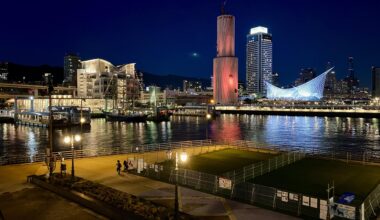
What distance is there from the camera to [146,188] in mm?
18141

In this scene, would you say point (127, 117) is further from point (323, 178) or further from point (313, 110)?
point (323, 178)

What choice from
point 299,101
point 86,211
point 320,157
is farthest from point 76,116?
point 299,101

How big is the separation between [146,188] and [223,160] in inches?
426

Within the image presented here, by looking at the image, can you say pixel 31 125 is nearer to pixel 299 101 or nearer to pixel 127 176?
pixel 127 176

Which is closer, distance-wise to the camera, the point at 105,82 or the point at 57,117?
the point at 57,117

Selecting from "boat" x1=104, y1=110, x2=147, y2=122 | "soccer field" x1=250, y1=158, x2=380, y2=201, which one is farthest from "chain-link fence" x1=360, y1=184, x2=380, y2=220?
"boat" x1=104, y1=110, x2=147, y2=122

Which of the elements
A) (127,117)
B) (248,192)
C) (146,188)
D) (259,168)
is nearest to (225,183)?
(248,192)

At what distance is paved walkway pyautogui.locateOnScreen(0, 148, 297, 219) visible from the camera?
14.6m

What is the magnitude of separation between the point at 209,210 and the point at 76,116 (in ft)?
278

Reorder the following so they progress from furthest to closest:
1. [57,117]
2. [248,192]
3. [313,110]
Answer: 1. [313,110]
2. [57,117]
3. [248,192]

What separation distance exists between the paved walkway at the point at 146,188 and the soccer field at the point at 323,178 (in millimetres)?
4878

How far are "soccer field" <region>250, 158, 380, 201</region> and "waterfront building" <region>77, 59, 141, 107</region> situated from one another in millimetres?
119996

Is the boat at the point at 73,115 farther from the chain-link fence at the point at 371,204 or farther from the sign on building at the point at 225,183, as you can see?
the chain-link fence at the point at 371,204

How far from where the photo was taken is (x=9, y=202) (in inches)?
614
